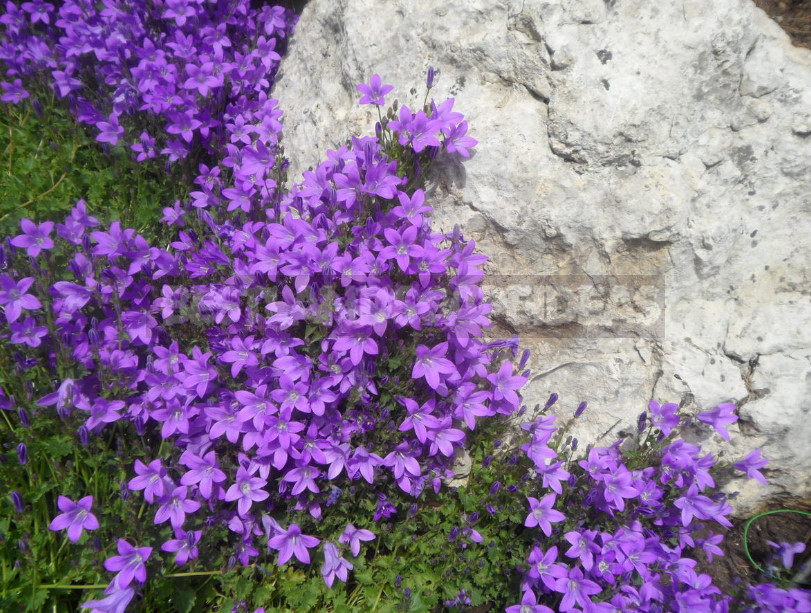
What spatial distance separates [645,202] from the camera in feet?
11.4

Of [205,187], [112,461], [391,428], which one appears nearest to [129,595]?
[112,461]

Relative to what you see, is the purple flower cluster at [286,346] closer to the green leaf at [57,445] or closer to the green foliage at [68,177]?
the green leaf at [57,445]

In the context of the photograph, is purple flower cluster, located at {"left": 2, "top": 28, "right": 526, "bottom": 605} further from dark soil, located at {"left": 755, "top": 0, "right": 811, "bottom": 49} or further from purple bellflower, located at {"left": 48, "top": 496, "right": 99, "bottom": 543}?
dark soil, located at {"left": 755, "top": 0, "right": 811, "bottom": 49}

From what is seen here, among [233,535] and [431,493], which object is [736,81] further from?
[233,535]

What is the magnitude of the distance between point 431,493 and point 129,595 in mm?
1970

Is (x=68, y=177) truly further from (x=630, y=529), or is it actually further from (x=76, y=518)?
(x=630, y=529)

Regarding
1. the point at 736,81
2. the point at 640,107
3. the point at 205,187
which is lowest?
the point at 205,187

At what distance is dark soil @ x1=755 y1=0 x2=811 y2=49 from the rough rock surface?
0.34 m

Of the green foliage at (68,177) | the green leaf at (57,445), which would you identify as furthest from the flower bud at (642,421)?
the green foliage at (68,177)

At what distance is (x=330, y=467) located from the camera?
3.33 meters

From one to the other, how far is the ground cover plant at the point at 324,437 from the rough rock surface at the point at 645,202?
28 centimetres

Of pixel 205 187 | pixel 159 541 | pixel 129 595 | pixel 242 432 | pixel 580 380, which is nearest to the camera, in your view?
pixel 129 595

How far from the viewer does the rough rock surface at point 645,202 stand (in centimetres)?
349

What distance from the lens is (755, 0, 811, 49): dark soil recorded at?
386cm
